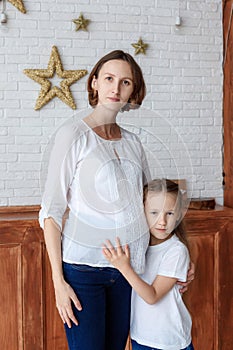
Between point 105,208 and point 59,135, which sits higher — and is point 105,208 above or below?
below

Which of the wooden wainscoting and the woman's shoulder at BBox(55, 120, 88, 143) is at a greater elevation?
the woman's shoulder at BBox(55, 120, 88, 143)

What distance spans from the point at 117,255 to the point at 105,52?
62.9 inches

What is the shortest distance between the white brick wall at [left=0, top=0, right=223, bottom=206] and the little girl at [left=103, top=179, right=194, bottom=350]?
948 mm

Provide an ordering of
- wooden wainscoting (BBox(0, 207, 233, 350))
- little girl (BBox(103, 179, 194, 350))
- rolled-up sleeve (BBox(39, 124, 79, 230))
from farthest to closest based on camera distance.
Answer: wooden wainscoting (BBox(0, 207, 233, 350)) → little girl (BBox(103, 179, 194, 350)) → rolled-up sleeve (BBox(39, 124, 79, 230))

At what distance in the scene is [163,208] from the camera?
162cm

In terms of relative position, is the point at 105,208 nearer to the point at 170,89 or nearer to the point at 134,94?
the point at 134,94

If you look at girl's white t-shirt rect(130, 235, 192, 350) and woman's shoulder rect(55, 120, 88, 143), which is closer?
woman's shoulder rect(55, 120, 88, 143)

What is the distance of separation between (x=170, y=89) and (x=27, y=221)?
1.11 m

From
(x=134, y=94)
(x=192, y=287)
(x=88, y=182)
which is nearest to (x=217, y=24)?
(x=192, y=287)

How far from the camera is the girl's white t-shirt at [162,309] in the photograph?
169 cm

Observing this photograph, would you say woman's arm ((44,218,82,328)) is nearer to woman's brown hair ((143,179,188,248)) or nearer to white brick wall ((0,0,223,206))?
woman's brown hair ((143,179,188,248))

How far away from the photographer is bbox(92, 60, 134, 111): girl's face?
152 centimetres

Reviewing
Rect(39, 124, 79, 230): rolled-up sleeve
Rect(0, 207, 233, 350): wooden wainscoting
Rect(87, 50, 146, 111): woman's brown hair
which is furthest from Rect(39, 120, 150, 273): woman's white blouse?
Rect(0, 207, 233, 350): wooden wainscoting

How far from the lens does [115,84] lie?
60.0 inches
